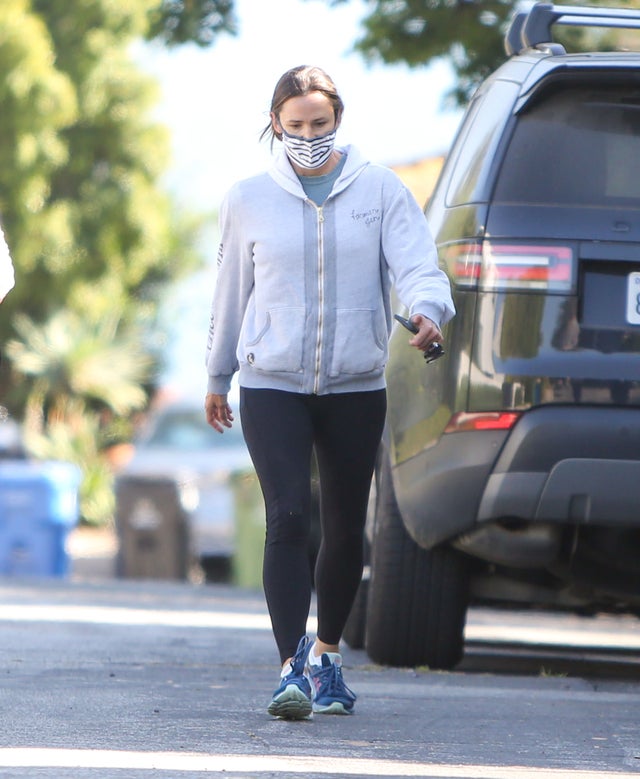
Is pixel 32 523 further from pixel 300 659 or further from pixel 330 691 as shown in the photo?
pixel 300 659

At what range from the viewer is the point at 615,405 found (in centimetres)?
535

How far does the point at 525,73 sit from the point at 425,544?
150 centimetres

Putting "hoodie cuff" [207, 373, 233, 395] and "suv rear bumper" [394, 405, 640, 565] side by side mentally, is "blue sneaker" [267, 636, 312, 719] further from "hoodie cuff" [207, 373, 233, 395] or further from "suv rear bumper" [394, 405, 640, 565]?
"suv rear bumper" [394, 405, 640, 565]

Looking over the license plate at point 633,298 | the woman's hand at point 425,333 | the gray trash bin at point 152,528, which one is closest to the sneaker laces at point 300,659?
the woman's hand at point 425,333

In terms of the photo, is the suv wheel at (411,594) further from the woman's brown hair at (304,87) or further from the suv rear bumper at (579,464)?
the woman's brown hair at (304,87)

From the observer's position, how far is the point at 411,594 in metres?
6.14

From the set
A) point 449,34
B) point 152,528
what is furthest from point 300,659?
point 152,528

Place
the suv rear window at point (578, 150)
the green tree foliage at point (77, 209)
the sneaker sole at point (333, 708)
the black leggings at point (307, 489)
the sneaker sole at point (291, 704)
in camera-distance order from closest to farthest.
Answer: the sneaker sole at point (291, 704), the black leggings at point (307, 489), the sneaker sole at point (333, 708), the suv rear window at point (578, 150), the green tree foliage at point (77, 209)

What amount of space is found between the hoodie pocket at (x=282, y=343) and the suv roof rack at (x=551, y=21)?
1.47m

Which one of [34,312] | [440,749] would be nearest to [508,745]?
[440,749]

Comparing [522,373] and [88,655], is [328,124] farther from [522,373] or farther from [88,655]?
[88,655]

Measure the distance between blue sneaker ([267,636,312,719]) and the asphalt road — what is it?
39 millimetres

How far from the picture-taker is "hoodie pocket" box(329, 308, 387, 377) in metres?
5.02

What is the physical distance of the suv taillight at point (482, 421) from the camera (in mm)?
5426
